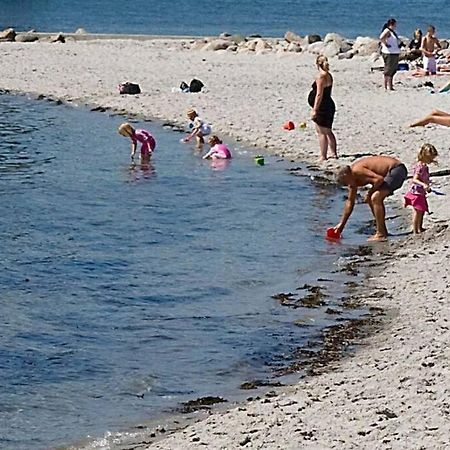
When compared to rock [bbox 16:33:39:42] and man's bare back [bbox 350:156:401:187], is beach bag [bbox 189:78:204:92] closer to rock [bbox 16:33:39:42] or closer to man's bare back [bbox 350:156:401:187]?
man's bare back [bbox 350:156:401:187]

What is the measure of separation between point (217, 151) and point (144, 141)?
4.19ft

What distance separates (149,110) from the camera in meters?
25.2

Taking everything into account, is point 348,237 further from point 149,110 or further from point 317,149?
point 149,110

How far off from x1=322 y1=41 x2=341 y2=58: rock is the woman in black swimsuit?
17.3 meters

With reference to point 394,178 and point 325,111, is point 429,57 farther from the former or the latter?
point 394,178

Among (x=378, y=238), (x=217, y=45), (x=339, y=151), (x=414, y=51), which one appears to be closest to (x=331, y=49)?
(x=217, y=45)

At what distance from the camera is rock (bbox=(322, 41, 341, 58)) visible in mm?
35875

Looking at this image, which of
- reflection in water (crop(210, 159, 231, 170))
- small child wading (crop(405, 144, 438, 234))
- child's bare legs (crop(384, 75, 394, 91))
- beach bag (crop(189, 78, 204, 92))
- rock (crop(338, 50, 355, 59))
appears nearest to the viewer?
small child wading (crop(405, 144, 438, 234))

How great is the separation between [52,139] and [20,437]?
14620 mm

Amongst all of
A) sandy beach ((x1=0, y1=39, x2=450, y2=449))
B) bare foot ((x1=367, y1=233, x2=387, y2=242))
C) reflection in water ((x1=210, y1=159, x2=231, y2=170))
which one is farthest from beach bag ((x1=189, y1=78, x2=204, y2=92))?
bare foot ((x1=367, y1=233, x2=387, y2=242))

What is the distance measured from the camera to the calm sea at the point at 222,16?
61094 mm

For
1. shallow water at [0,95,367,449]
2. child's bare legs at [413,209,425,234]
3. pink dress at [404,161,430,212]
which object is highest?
pink dress at [404,161,430,212]

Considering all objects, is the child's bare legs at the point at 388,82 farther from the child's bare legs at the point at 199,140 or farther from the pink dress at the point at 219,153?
the pink dress at the point at 219,153

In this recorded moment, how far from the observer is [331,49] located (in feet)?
119
